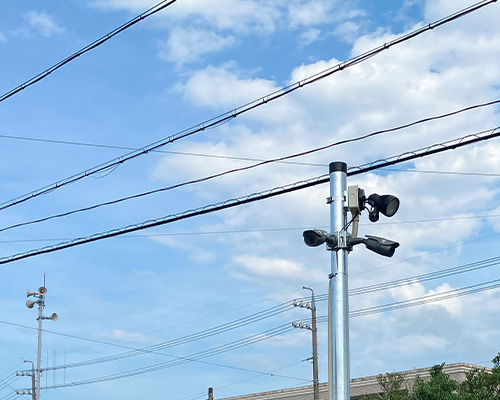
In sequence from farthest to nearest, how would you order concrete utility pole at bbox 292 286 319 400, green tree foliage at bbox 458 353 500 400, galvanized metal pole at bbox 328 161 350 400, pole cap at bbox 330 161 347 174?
concrete utility pole at bbox 292 286 319 400, green tree foliage at bbox 458 353 500 400, pole cap at bbox 330 161 347 174, galvanized metal pole at bbox 328 161 350 400

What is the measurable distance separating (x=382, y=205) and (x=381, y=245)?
57 centimetres

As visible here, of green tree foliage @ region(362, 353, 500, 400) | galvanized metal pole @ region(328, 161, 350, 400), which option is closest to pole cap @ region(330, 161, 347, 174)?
galvanized metal pole @ region(328, 161, 350, 400)

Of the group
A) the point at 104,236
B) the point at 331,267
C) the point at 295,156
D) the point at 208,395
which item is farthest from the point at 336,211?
the point at 208,395

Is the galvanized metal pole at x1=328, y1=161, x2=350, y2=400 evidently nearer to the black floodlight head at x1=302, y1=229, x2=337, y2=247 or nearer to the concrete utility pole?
the black floodlight head at x1=302, y1=229, x2=337, y2=247

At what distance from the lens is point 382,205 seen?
39.0 ft

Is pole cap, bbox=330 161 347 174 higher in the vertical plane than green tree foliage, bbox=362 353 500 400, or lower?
higher

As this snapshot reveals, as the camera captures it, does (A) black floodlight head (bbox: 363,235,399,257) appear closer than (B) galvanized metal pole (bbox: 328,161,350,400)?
No

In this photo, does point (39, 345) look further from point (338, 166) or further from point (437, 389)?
point (338, 166)

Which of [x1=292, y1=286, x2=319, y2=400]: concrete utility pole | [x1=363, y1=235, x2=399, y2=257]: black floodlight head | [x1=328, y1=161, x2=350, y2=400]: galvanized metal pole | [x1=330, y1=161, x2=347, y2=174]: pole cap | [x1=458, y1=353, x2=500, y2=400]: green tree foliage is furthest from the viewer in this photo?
[x1=292, y1=286, x2=319, y2=400]: concrete utility pole

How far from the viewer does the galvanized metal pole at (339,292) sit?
11023 mm

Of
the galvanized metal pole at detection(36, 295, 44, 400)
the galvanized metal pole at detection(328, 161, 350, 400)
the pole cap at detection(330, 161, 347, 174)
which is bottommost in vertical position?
the galvanized metal pole at detection(328, 161, 350, 400)

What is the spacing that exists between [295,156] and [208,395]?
128 feet

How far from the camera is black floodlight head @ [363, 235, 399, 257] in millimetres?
11859

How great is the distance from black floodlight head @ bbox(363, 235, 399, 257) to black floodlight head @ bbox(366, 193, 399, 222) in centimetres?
30
